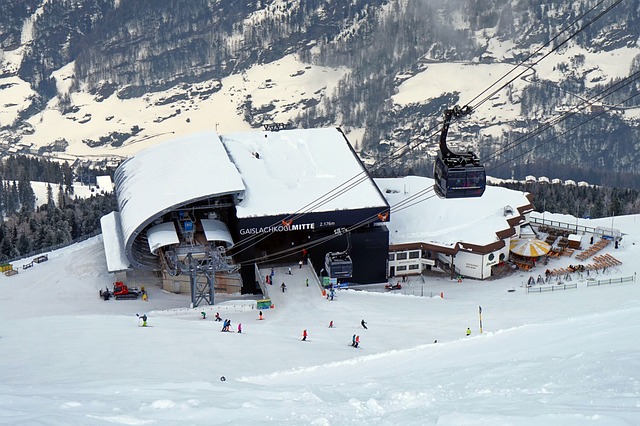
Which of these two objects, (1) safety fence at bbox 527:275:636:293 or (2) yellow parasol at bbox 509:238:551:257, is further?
(2) yellow parasol at bbox 509:238:551:257

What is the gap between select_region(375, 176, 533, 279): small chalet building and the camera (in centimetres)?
6053

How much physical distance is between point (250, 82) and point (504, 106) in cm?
5306

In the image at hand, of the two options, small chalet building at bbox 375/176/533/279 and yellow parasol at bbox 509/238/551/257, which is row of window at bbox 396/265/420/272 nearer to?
small chalet building at bbox 375/176/533/279

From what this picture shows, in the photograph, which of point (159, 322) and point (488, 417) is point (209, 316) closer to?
point (159, 322)

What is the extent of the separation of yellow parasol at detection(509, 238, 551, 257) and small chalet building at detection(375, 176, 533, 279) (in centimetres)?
84

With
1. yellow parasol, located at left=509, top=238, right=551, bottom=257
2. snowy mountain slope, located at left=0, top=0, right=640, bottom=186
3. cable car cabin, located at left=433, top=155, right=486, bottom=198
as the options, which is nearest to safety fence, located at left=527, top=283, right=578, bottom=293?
yellow parasol, located at left=509, top=238, right=551, bottom=257

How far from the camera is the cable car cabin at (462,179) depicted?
40438 millimetres

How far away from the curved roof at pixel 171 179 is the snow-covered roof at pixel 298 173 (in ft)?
5.20

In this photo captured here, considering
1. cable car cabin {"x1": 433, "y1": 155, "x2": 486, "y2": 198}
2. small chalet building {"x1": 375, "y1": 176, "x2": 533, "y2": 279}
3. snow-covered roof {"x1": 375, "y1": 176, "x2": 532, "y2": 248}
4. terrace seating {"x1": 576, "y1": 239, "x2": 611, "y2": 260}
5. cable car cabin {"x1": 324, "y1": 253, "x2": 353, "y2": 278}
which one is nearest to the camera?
cable car cabin {"x1": 433, "y1": 155, "x2": 486, "y2": 198}

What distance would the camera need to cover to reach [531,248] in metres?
61.5

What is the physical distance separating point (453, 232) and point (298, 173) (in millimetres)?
11985

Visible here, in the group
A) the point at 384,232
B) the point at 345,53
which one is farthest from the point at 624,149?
the point at 384,232

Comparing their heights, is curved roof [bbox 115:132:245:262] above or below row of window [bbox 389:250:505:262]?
above

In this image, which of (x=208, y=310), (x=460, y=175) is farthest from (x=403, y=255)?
(x=460, y=175)
